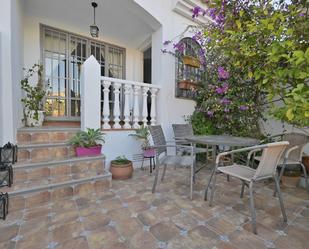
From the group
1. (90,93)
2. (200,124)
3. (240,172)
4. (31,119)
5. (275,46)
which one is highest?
(275,46)

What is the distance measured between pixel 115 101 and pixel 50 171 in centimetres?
159

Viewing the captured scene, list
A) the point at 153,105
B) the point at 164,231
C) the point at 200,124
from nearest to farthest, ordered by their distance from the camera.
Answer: the point at 164,231 → the point at 153,105 → the point at 200,124

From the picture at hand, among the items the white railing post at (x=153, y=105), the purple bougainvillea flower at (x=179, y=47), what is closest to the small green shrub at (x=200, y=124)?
the white railing post at (x=153, y=105)

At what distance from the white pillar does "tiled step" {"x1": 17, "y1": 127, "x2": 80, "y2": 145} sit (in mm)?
355

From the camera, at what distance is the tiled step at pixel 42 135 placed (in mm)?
2822

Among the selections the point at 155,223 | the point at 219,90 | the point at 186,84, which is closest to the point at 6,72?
the point at 155,223

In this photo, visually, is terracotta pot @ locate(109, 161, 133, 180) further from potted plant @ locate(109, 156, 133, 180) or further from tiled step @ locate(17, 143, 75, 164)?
tiled step @ locate(17, 143, 75, 164)

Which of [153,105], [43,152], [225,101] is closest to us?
[43,152]

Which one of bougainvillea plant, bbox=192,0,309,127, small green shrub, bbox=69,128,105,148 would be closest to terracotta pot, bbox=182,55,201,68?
bougainvillea plant, bbox=192,0,309,127

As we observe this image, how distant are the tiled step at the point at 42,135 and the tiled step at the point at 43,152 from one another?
0.20 meters

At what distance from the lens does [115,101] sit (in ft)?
11.1

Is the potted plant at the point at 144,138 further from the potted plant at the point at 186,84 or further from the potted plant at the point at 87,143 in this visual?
the potted plant at the point at 186,84

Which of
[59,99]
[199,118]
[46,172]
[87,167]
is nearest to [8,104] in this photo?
[46,172]

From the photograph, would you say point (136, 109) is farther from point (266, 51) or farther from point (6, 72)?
point (266, 51)
